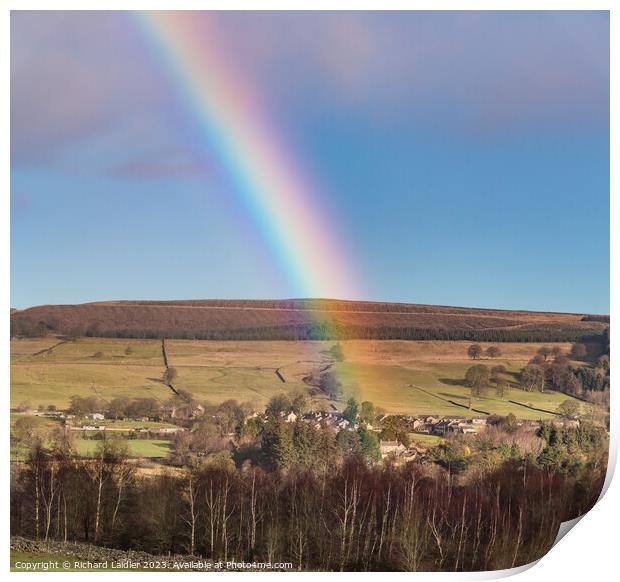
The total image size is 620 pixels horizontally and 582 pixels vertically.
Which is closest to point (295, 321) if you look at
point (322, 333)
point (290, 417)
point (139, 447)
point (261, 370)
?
point (322, 333)

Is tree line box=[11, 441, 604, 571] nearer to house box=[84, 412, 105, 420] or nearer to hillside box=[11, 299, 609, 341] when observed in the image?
house box=[84, 412, 105, 420]

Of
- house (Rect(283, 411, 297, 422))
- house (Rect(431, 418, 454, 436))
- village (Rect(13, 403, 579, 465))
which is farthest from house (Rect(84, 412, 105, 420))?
house (Rect(431, 418, 454, 436))

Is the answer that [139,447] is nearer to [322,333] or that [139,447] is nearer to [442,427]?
[322,333]

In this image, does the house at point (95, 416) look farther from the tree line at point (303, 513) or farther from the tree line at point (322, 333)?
the tree line at point (322, 333)

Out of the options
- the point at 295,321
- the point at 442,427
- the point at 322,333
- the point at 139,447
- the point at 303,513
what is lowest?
the point at 303,513

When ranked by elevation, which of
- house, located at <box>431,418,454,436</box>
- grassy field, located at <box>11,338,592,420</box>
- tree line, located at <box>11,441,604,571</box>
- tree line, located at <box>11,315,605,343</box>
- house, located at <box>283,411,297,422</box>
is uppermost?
tree line, located at <box>11,315,605,343</box>

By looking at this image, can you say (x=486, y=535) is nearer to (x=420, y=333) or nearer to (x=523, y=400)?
(x=523, y=400)

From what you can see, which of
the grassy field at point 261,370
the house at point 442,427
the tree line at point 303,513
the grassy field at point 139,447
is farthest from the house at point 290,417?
the house at point 442,427

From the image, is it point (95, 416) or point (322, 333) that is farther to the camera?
point (322, 333)
